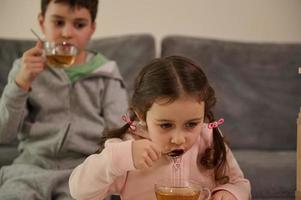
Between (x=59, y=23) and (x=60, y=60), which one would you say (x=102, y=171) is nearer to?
(x=60, y=60)

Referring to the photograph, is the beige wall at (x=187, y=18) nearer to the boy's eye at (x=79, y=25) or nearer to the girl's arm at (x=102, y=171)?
the boy's eye at (x=79, y=25)

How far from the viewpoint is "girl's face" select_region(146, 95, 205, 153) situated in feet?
3.35

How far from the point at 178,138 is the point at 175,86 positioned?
0.41 ft

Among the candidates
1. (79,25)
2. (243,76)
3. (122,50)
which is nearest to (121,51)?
(122,50)

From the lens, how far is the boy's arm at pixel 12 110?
1.51m

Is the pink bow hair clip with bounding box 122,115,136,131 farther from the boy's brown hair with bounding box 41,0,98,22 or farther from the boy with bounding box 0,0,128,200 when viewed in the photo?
the boy's brown hair with bounding box 41,0,98,22

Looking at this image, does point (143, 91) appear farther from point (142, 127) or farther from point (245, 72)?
point (245, 72)

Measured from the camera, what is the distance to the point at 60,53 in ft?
4.77

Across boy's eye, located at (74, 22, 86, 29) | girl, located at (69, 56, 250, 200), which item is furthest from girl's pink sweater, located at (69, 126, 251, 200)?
boy's eye, located at (74, 22, 86, 29)

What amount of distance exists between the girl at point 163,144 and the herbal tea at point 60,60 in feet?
1.21

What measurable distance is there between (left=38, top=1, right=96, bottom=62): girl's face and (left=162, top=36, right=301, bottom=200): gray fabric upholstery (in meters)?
0.56

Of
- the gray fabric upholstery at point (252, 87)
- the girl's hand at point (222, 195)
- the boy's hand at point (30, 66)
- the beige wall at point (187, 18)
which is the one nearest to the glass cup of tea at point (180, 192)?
the girl's hand at point (222, 195)

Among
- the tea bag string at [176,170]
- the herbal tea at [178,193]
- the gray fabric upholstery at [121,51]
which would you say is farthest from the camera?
the gray fabric upholstery at [121,51]

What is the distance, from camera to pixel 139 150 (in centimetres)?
101
